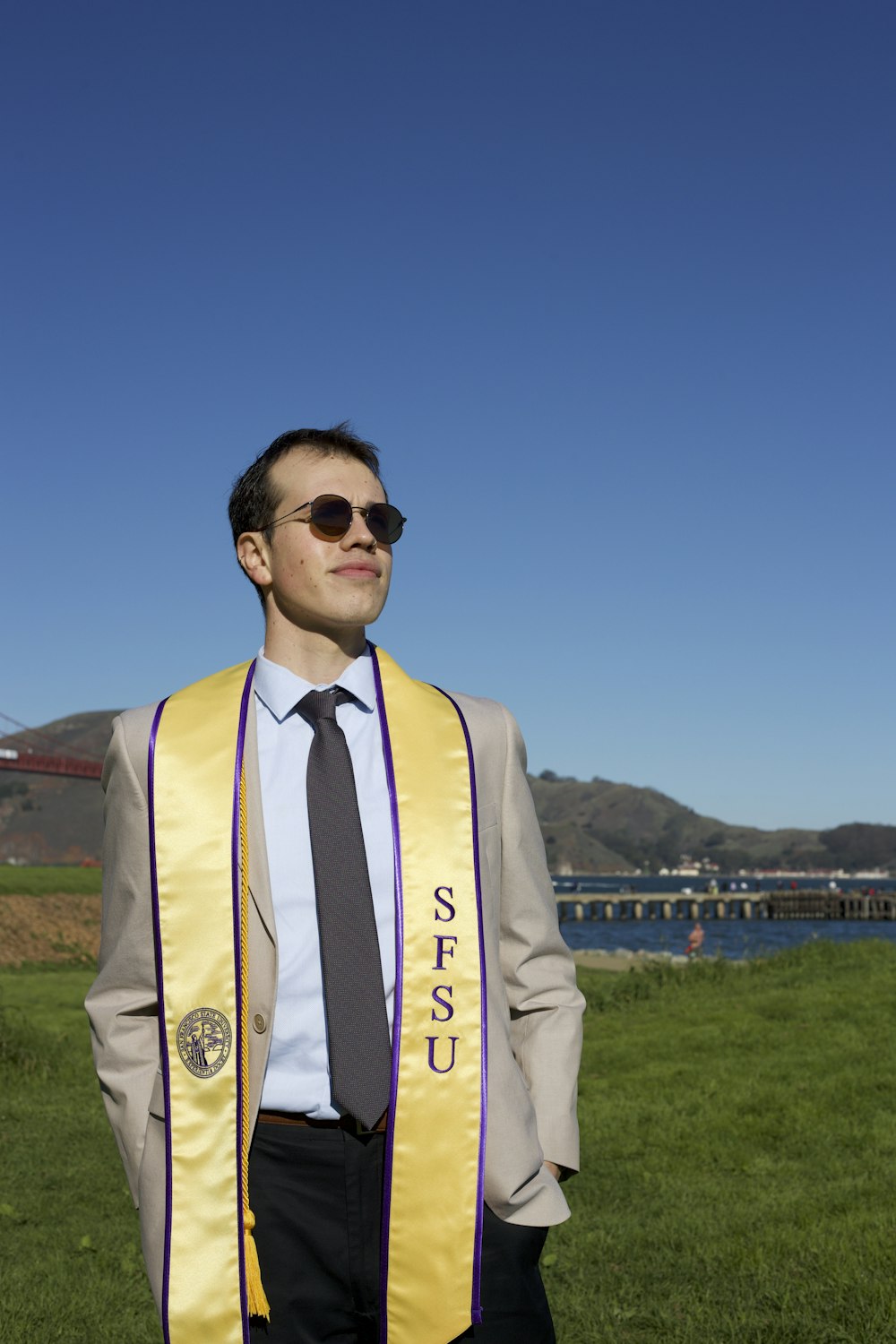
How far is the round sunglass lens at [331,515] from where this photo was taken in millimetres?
2854

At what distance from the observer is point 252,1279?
2.43 meters

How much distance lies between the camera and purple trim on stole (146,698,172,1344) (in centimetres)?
246

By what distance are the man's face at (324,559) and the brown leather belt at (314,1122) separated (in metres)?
1.08

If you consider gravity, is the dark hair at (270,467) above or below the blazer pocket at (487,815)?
above

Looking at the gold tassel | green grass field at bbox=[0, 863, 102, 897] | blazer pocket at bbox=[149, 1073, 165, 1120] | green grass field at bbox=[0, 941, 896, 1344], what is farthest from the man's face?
green grass field at bbox=[0, 863, 102, 897]

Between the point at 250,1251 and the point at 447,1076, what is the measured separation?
52 centimetres

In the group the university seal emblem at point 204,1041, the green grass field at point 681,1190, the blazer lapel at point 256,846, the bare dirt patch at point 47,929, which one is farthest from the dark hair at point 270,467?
the bare dirt patch at point 47,929

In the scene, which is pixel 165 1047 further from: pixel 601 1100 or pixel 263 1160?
pixel 601 1100

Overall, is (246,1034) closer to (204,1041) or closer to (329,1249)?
(204,1041)

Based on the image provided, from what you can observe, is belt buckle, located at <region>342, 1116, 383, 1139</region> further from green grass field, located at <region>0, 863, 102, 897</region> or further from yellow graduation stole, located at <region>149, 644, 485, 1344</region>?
green grass field, located at <region>0, 863, 102, 897</region>

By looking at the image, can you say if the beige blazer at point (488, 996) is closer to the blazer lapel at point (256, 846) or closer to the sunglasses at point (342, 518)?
the blazer lapel at point (256, 846)

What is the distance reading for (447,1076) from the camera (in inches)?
99.7

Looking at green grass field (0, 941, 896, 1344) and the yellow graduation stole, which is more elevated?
the yellow graduation stole

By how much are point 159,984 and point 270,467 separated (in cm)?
127
